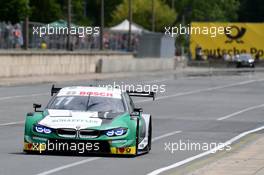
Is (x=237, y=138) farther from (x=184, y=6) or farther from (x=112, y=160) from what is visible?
(x=184, y=6)

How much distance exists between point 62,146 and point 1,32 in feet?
119

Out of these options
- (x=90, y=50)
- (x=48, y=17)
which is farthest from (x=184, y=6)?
(x=90, y=50)

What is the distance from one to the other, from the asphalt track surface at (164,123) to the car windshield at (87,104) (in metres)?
0.99

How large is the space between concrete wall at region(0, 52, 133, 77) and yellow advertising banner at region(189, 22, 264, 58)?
37115mm

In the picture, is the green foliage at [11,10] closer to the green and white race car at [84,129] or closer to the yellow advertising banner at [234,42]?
the yellow advertising banner at [234,42]

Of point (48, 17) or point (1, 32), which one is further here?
point (48, 17)

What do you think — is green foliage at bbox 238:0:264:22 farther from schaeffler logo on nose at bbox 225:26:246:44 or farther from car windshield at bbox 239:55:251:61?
car windshield at bbox 239:55:251:61

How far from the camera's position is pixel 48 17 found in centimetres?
9538

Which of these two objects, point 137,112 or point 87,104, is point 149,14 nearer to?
point 137,112

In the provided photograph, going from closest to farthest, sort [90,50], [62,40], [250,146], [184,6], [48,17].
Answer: [250,146], [62,40], [90,50], [48,17], [184,6]

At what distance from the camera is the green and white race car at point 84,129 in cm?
1689

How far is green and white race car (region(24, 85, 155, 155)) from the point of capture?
1689 cm

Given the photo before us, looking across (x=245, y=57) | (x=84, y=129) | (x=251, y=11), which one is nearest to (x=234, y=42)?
(x=245, y=57)

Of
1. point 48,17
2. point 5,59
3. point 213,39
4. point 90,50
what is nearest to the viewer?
point 5,59
